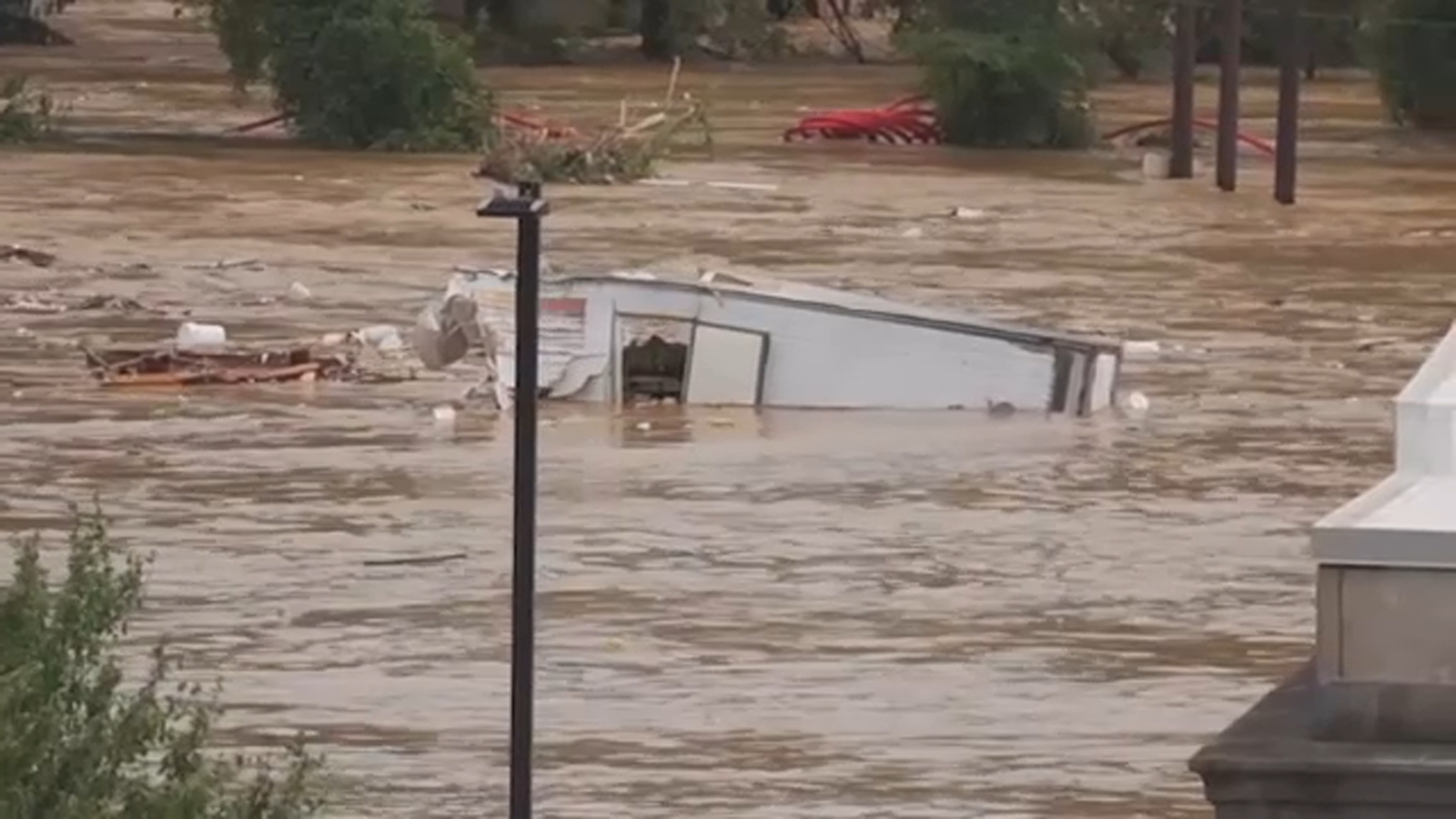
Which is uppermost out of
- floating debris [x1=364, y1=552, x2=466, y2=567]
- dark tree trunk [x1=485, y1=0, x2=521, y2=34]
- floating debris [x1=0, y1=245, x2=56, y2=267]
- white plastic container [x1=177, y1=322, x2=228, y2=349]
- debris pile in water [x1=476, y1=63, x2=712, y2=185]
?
floating debris [x1=364, y1=552, x2=466, y2=567]

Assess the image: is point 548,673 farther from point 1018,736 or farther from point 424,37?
point 424,37

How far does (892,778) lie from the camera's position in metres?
13.4

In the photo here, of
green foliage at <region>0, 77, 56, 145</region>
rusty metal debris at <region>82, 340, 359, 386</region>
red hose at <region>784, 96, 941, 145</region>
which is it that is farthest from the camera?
red hose at <region>784, 96, 941, 145</region>

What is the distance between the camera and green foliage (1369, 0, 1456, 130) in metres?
50.4

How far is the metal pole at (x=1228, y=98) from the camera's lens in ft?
133

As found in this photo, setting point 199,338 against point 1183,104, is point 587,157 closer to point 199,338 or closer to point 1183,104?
point 1183,104

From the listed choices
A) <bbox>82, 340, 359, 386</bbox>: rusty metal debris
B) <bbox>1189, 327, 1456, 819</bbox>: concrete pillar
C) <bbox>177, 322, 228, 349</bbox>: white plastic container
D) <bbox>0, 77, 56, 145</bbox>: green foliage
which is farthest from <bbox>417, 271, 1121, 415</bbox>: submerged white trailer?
<bbox>0, 77, 56, 145</bbox>: green foliage

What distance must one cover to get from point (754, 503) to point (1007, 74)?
27158mm

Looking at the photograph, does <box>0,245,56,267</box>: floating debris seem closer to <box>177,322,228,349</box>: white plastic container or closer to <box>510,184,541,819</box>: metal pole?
<box>177,322,228,349</box>: white plastic container

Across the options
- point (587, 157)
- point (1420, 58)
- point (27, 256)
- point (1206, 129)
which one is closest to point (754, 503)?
point (27, 256)

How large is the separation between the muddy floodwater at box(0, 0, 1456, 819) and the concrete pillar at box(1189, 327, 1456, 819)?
772cm

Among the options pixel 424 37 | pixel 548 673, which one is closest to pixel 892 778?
pixel 548 673

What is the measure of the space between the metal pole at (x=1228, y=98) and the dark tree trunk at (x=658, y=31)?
24.7 metres

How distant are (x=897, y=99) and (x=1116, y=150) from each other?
29.5 ft
